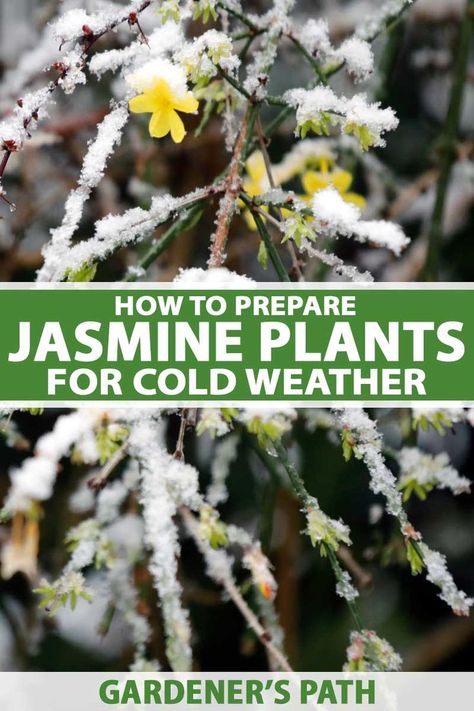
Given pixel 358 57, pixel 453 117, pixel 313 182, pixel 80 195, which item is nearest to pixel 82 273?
pixel 80 195

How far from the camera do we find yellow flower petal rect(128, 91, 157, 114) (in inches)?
32.4

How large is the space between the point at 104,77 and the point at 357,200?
3.29ft

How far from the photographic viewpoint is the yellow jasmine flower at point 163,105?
0.81 m

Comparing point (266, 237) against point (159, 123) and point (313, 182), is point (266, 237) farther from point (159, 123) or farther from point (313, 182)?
point (313, 182)

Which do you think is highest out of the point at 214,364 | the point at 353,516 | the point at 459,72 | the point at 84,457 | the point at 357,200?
the point at 459,72

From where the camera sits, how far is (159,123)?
0.85 metres

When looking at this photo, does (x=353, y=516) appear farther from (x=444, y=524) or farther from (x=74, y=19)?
(x=74, y=19)

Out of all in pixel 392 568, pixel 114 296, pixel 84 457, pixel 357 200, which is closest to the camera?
pixel 84 457

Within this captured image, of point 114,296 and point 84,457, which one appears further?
point 114,296

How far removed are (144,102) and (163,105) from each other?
0.02m

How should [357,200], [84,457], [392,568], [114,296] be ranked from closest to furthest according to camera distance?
[84,457] → [114,296] → [357,200] → [392,568]

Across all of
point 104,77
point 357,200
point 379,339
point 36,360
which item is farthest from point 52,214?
point 379,339

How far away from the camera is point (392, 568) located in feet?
6.63

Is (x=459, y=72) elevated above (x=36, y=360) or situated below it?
above
